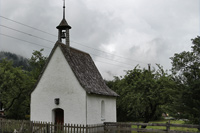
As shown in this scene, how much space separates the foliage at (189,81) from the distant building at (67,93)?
8.01m

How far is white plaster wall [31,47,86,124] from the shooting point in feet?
60.2

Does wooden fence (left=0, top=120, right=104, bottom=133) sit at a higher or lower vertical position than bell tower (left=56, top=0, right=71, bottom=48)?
lower

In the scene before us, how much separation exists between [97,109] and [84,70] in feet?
12.1

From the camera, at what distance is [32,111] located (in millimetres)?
20422

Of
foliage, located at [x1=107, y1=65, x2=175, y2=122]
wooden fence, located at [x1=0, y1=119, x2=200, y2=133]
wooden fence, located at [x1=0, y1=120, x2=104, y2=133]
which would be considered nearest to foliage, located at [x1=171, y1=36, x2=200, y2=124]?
wooden fence, located at [x1=0, y1=119, x2=200, y2=133]

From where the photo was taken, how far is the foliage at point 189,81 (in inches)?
444

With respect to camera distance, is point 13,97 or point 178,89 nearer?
point 178,89

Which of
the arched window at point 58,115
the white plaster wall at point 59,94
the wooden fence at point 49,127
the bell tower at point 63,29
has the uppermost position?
the bell tower at point 63,29

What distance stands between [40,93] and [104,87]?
5.91 metres

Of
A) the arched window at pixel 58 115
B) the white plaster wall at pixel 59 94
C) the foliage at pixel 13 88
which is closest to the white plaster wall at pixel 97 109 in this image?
the white plaster wall at pixel 59 94

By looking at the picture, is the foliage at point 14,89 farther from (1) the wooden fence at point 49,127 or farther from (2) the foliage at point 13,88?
(1) the wooden fence at point 49,127

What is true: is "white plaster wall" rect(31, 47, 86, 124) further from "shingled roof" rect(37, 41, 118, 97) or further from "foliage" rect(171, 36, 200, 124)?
"foliage" rect(171, 36, 200, 124)

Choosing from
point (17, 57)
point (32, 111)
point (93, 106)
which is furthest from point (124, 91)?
point (17, 57)

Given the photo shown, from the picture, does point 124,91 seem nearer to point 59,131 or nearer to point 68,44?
point 68,44
